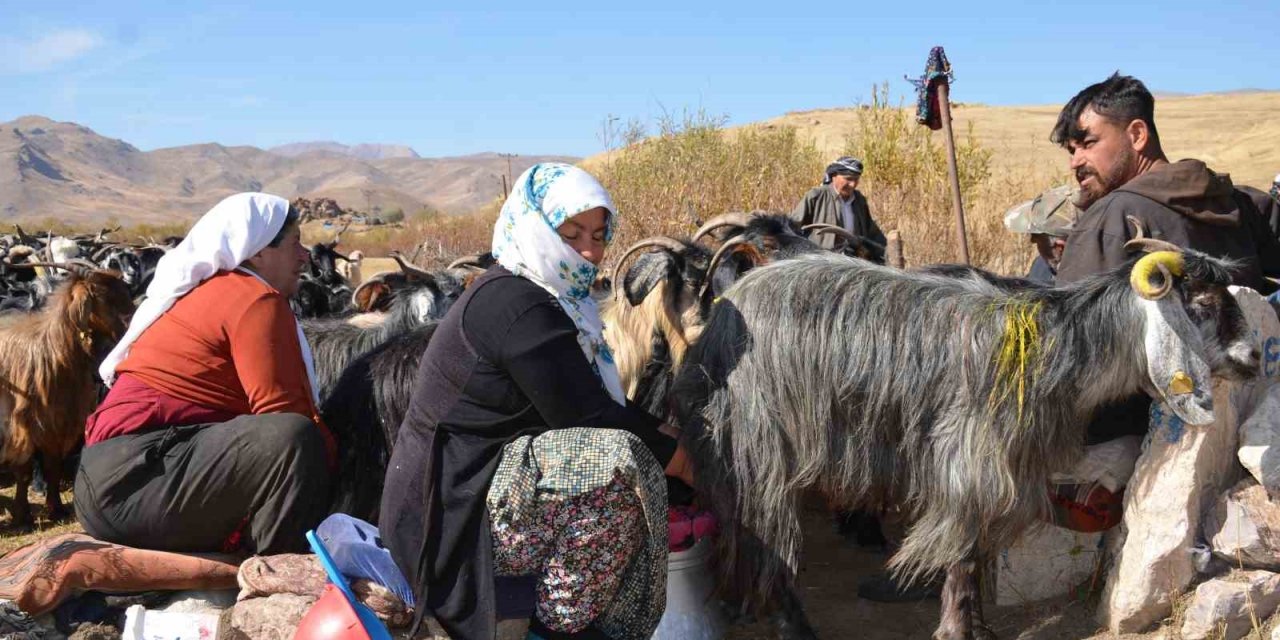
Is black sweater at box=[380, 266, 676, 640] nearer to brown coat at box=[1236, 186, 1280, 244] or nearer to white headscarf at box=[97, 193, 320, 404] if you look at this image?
white headscarf at box=[97, 193, 320, 404]

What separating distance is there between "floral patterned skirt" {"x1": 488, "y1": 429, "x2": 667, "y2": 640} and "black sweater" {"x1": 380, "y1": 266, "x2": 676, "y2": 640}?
0.21ft

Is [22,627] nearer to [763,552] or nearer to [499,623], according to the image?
[499,623]

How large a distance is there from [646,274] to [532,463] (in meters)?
1.87

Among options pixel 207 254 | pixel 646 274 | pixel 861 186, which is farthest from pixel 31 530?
pixel 861 186

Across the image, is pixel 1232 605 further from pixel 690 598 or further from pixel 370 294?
pixel 370 294

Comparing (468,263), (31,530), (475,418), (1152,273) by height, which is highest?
(1152,273)

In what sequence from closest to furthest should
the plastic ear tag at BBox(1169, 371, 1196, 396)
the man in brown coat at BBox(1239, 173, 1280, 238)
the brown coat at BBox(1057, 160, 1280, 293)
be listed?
the plastic ear tag at BBox(1169, 371, 1196, 396)
the brown coat at BBox(1057, 160, 1280, 293)
the man in brown coat at BBox(1239, 173, 1280, 238)

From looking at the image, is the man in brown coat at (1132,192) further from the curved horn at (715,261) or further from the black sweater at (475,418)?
the black sweater at (475,418)

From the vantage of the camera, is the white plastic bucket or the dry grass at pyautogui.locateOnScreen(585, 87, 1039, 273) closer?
the white plastic bucket

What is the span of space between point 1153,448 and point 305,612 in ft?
10.1

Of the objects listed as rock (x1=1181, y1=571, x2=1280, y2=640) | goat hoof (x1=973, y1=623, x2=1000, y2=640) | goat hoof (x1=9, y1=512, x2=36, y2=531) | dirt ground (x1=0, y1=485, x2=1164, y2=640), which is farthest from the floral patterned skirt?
goat hoof (x1=9, y1=512, x2=36, y2=531)

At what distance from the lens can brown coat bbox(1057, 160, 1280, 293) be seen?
13.0ft

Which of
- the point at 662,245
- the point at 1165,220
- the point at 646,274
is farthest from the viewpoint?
the point at 662,245

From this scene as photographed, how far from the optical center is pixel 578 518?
3121 mm
